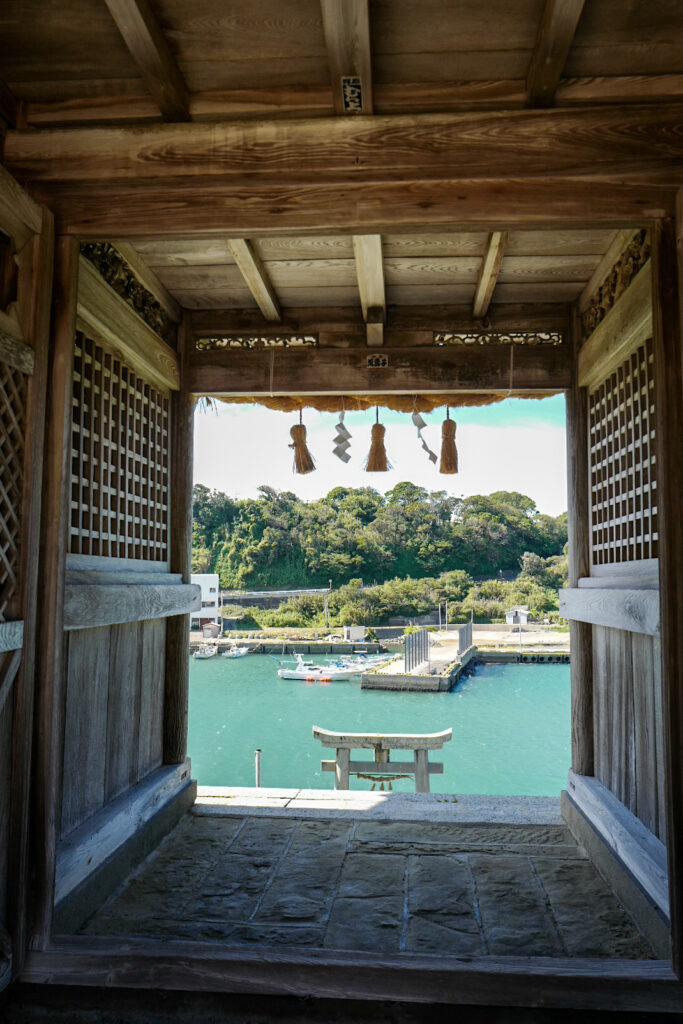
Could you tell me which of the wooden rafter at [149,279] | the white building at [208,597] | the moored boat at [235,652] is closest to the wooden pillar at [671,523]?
the wooden rafter at [149,279]

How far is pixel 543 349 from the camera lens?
12.0ft

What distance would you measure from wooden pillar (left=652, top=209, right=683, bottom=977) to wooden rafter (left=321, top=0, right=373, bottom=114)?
0.96 metres

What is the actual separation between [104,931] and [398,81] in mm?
2847

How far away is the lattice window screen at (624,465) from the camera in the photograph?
2686 millimetres

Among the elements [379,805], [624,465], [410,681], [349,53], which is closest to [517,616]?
[410,681]

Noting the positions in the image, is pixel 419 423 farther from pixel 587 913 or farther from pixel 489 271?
pixel 587 913

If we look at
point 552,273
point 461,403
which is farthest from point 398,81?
point 461,403

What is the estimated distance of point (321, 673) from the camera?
76.0 feet

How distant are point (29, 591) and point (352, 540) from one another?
3147 cm

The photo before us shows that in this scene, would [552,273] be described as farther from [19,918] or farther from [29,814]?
[19,918]

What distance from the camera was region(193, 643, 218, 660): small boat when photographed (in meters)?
27.5

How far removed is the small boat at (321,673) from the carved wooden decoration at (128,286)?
20.2m

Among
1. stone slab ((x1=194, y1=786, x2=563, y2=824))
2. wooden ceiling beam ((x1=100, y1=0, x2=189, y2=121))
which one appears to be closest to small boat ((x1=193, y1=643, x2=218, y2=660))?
stone slab ((x1=194, y1=786, x2=563, y2=824))

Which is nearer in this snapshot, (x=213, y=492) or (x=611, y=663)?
(x=611, y=663)
